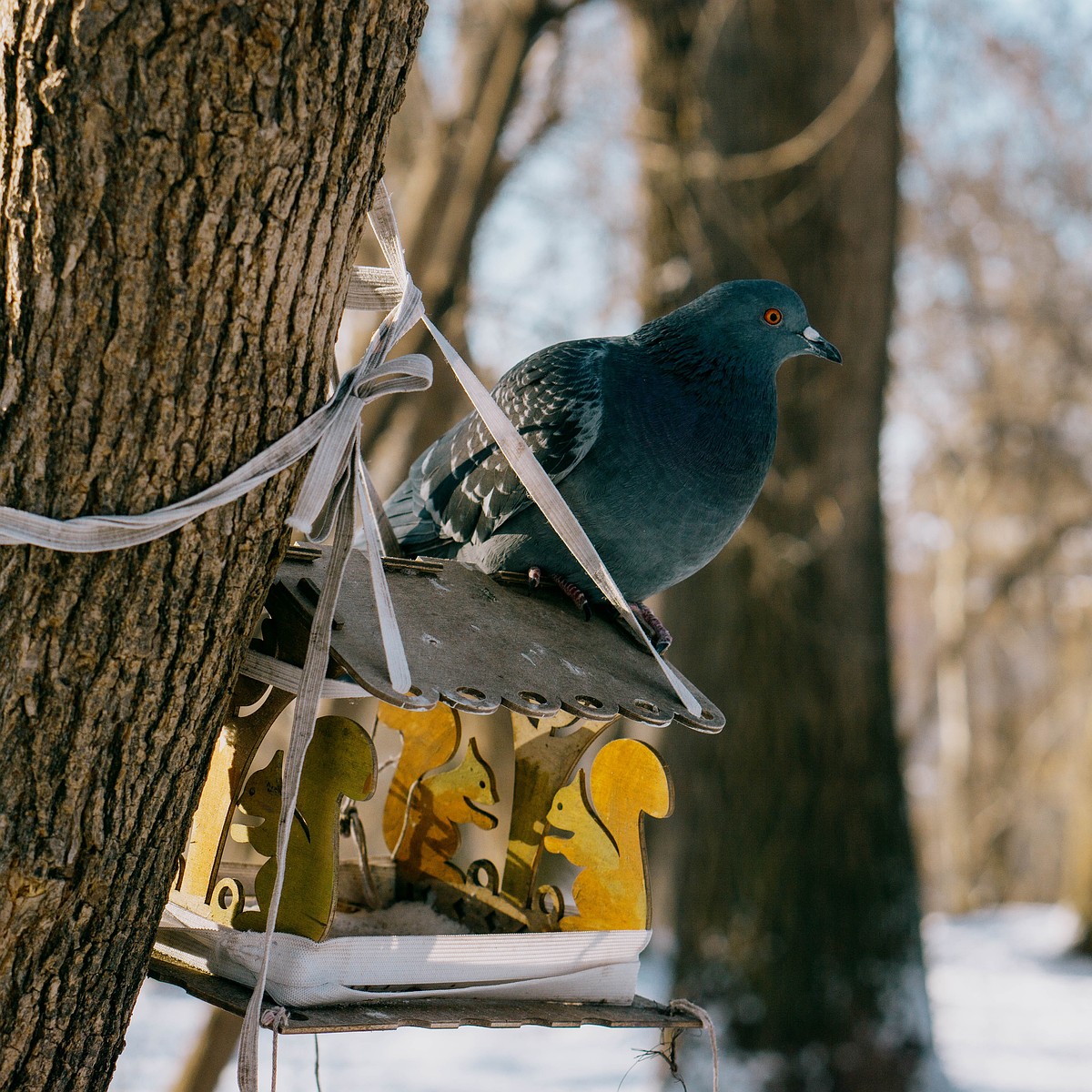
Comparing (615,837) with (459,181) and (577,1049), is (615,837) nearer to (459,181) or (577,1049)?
(459,181)

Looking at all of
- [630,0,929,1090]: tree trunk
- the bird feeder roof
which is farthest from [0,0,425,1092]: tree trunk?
[630,0,929,1090]: tree trunk

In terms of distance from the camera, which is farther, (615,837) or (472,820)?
(472,820)

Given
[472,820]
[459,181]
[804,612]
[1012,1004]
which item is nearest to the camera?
[472,820]

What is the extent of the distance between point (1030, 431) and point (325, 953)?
15.1m

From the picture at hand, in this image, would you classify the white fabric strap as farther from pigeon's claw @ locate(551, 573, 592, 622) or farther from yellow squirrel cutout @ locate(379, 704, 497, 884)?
yellow squirrel cutout @ locate(379, 704, 497, 884)

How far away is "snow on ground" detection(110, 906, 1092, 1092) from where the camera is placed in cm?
589

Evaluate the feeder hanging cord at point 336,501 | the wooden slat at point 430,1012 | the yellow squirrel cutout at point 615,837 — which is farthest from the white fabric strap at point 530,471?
the wooden slat at point 430,1012

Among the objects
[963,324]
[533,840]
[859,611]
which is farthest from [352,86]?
[963,324]

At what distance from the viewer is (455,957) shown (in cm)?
176

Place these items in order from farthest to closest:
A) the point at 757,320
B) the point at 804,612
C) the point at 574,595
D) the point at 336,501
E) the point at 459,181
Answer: the point at 804,612
the point at 459,181
the point at 757,320
the point at 574,595
the point at 336,501

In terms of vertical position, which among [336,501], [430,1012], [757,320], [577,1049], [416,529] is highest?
[757,320]

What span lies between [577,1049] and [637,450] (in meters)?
5.42

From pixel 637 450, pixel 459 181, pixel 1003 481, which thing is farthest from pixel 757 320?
pixel 1003 481

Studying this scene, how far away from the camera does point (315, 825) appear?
1680mm
